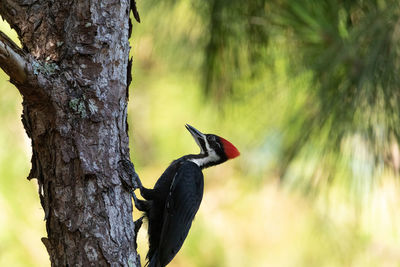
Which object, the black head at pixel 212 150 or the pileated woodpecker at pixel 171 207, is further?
the black head at pixel 212 150

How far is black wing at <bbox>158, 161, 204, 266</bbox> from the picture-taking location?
2500 millimetres

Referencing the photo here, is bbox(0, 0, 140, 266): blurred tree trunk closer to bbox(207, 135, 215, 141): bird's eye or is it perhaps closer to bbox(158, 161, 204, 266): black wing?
bbox(158, 161, 204, 266): black wing

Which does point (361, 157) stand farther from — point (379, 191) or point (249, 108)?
point (249, 108)

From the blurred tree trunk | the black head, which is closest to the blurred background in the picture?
the black head

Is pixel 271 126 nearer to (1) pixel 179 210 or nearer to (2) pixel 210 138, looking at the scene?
(2) pixel 210 138

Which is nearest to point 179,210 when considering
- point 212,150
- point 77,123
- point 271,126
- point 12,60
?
point 212,150

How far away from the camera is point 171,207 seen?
2604 millimetres

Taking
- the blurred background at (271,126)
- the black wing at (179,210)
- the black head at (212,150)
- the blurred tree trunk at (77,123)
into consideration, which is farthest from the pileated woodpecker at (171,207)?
the blurred tree trunk at (77,123)

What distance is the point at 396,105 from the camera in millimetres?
2195

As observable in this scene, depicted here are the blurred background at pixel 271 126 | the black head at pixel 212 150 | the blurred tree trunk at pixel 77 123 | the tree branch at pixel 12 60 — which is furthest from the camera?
the black head at pixel 212 150

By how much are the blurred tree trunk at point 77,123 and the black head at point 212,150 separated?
1.10 meters

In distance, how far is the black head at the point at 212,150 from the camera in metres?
2.93

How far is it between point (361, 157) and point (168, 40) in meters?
1.29

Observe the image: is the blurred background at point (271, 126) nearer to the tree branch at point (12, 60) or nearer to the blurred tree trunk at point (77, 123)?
the blurred tree trunk at point (77, 123)
